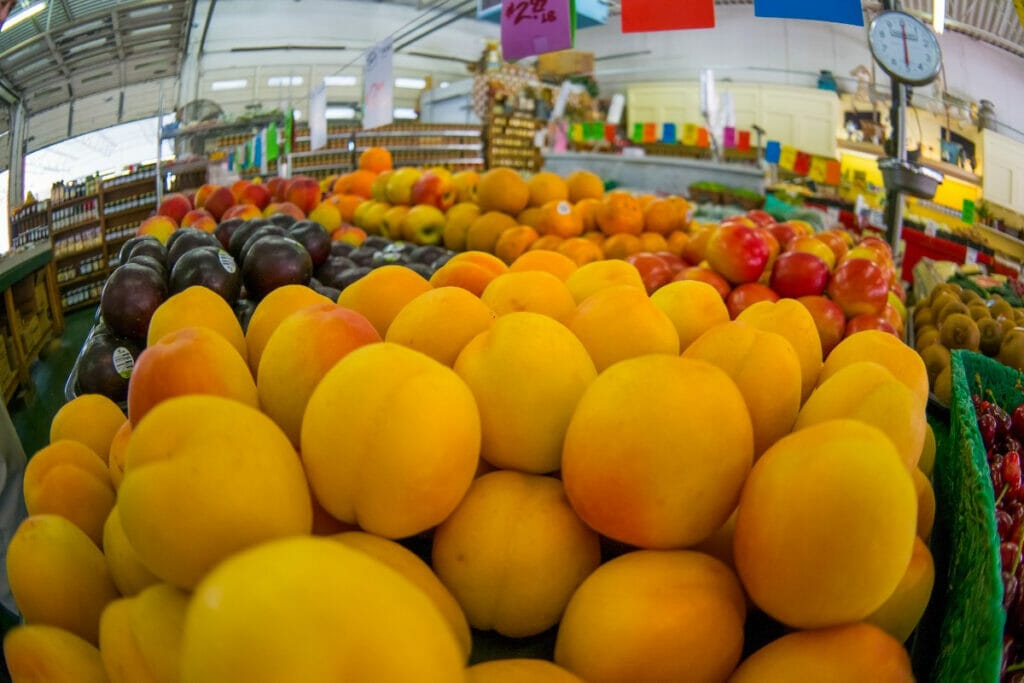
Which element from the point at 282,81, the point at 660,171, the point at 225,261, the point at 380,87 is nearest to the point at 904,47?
the point at 660,171

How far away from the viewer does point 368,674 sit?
31 centimetres

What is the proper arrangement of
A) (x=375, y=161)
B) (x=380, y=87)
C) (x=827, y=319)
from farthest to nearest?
(x=375, y=161) → (x=380, y=87) → (x=827, y=319)

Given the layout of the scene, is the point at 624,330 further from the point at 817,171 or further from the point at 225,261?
A: the point at 817,171

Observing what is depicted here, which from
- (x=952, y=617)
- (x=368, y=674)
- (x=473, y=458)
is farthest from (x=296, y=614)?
(x=952, y=617)

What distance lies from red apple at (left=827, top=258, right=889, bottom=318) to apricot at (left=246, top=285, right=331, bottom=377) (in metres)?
1.54

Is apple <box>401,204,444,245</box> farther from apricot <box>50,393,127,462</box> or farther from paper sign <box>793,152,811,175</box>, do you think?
paper sign <box>793,152,811,175</box>

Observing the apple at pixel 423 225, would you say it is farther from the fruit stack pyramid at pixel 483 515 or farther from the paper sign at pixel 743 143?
the paper sign at pixel 743 143

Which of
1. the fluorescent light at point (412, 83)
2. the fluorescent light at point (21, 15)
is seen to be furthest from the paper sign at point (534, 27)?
the fluorescent light at point (412, 83)

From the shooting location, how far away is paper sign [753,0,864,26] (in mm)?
1883

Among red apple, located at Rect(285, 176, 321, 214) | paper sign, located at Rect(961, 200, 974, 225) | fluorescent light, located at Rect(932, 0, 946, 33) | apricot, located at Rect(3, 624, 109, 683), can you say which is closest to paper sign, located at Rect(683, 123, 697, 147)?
paper sign, located at Rect(961, 200, 974, 225)

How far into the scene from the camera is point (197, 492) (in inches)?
15.5

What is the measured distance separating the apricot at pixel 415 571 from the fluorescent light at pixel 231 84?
4.24 metres

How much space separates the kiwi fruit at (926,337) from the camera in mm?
2146

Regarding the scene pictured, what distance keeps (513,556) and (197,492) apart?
24 centimetres
